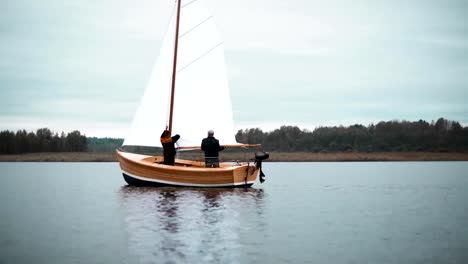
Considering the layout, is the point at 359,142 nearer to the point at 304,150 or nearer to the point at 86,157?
the point at 304,150

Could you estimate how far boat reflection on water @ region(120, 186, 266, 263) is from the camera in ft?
43.4

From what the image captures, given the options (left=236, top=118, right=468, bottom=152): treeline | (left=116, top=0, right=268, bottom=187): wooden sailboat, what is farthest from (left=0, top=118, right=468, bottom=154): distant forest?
(left=116, top=0, right=268, bottom=187): wooden sailboat

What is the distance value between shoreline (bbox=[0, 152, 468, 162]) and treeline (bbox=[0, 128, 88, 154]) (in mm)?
1337

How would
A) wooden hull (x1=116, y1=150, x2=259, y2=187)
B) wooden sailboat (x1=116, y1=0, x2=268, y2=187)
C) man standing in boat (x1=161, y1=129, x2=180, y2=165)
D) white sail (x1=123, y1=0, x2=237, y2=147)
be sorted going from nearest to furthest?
1. wooden hull (x1=116, y1=150, x2=259, y2=187)
2. man standing in boat (x1=161, y1=129, x2=180, y2=165)
3. wooden sailboat (x1=116, y1=0, x2=268, y2=187)
4. white sail (x1=123, y1=0, x2=237, y2=147)

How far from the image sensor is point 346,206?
2342cm

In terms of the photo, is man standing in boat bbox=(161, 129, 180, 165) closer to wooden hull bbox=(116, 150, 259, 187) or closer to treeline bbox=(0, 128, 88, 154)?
wooden hull bbox=(116, 150, 259, 187)

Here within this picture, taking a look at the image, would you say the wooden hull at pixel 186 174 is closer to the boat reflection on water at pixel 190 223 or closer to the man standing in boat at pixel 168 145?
the man standing in boat at pixel 168 145

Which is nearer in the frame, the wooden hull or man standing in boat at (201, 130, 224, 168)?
the wooden hull

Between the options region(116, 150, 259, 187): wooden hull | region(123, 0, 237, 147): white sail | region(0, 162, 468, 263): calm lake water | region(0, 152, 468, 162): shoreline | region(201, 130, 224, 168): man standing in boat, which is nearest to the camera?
region(0, 162, 468, 263): calm lake water

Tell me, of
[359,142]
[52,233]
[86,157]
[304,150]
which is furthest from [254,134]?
[52,233]

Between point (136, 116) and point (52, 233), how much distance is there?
15.8 metres

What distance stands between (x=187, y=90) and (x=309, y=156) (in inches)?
2465

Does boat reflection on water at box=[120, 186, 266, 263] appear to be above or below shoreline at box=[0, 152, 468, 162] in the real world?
below

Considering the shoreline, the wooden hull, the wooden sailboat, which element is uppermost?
the wooden sailboat
